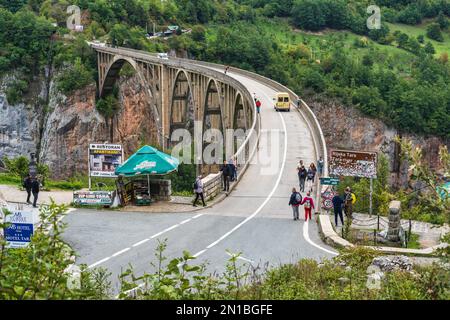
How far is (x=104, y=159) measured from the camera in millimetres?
25688

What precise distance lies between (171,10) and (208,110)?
53.9 meters

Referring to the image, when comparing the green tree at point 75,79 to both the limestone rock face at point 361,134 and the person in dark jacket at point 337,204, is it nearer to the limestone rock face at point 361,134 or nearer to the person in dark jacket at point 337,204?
the limestone rock face at point 361,134

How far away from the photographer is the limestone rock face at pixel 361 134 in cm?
8038

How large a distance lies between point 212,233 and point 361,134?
63.2m

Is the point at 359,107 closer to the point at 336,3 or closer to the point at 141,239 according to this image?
the point at 336,3

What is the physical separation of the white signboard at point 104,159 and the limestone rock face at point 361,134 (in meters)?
58.4

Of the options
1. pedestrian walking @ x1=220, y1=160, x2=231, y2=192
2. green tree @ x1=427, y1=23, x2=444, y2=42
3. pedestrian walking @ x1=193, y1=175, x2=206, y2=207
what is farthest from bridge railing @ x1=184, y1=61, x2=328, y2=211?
green tree @ x1=427, y1=23, x2=444, y2=42

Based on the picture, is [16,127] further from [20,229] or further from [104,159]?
[20,229]

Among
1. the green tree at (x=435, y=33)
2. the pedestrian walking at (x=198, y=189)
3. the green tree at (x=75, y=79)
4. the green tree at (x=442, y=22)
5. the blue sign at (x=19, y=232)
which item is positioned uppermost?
the green tree at (x=442, y=22)

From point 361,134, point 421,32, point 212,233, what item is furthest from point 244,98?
point 421,32

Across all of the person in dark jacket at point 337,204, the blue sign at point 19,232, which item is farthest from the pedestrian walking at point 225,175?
the blue sign at point 19,232

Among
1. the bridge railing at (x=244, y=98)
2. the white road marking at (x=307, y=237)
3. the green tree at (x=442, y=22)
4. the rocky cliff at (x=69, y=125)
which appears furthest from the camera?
the green tree at (x=442, y=22)

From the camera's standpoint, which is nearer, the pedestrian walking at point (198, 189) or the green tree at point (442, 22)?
the pedestrian walking at point (198, 189)

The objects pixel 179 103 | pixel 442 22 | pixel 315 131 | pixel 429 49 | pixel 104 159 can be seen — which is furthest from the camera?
pixel 442 22
